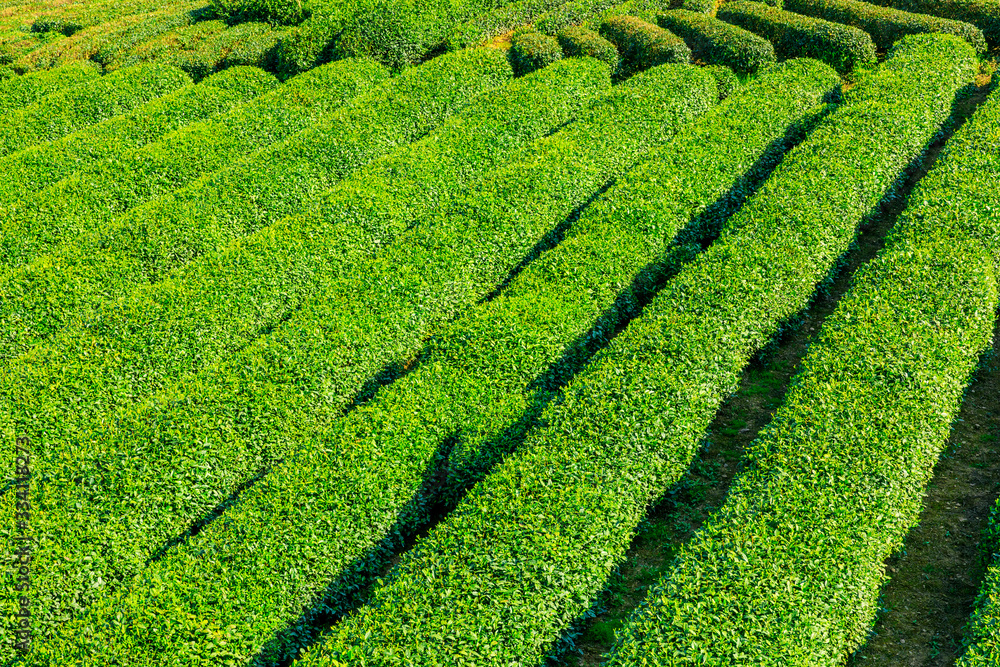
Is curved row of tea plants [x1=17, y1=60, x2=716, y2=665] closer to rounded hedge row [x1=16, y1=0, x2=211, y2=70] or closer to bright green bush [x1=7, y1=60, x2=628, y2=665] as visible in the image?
bright green bush [x1=7, y1=60, x2=628, y2=665]

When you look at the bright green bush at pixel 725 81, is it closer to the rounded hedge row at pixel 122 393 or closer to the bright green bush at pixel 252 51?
the rounded hedge row at pixel 122 393

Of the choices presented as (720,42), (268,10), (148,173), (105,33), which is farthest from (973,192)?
(105,33)

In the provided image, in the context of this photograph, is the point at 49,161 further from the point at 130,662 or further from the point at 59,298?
the point at 130,662

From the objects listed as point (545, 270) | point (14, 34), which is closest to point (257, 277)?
point (545, 270)

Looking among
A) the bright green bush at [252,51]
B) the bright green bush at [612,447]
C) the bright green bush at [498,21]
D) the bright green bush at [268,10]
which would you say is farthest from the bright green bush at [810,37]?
the bright green bush at [252,51]

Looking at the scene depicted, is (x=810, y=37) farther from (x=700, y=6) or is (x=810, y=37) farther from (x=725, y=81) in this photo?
(x=700, y=6)
